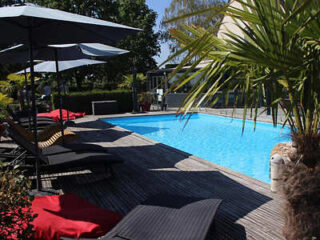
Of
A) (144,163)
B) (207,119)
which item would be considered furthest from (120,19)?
(144,163)

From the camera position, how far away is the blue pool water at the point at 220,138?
27.4ft

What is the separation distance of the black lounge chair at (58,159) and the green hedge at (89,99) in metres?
10.8

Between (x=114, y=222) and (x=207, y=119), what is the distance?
1282 cm

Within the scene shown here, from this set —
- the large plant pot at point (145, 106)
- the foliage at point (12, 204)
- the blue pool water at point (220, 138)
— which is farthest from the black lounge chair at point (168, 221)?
the large plant pot at point (145, 106)

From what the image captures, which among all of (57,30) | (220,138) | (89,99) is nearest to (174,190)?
(57,30)

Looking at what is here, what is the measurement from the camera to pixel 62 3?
78.6ft

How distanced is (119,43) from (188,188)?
24.2 meters

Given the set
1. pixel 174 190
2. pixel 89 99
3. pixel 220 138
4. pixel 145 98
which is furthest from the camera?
pixel 145 98

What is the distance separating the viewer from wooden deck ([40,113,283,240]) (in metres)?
3.17

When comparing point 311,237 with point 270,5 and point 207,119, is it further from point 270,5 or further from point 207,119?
point 207,119

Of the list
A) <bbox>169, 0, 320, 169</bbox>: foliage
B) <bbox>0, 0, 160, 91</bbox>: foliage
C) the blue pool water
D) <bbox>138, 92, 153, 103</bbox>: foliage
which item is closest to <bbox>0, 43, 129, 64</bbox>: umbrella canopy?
the blue pool water

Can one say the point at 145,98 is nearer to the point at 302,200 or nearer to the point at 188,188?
the point at 188,188

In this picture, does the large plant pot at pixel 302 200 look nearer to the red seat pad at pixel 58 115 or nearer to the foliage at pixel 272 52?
the foliage at pixel 272 52

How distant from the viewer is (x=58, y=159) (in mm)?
4449
